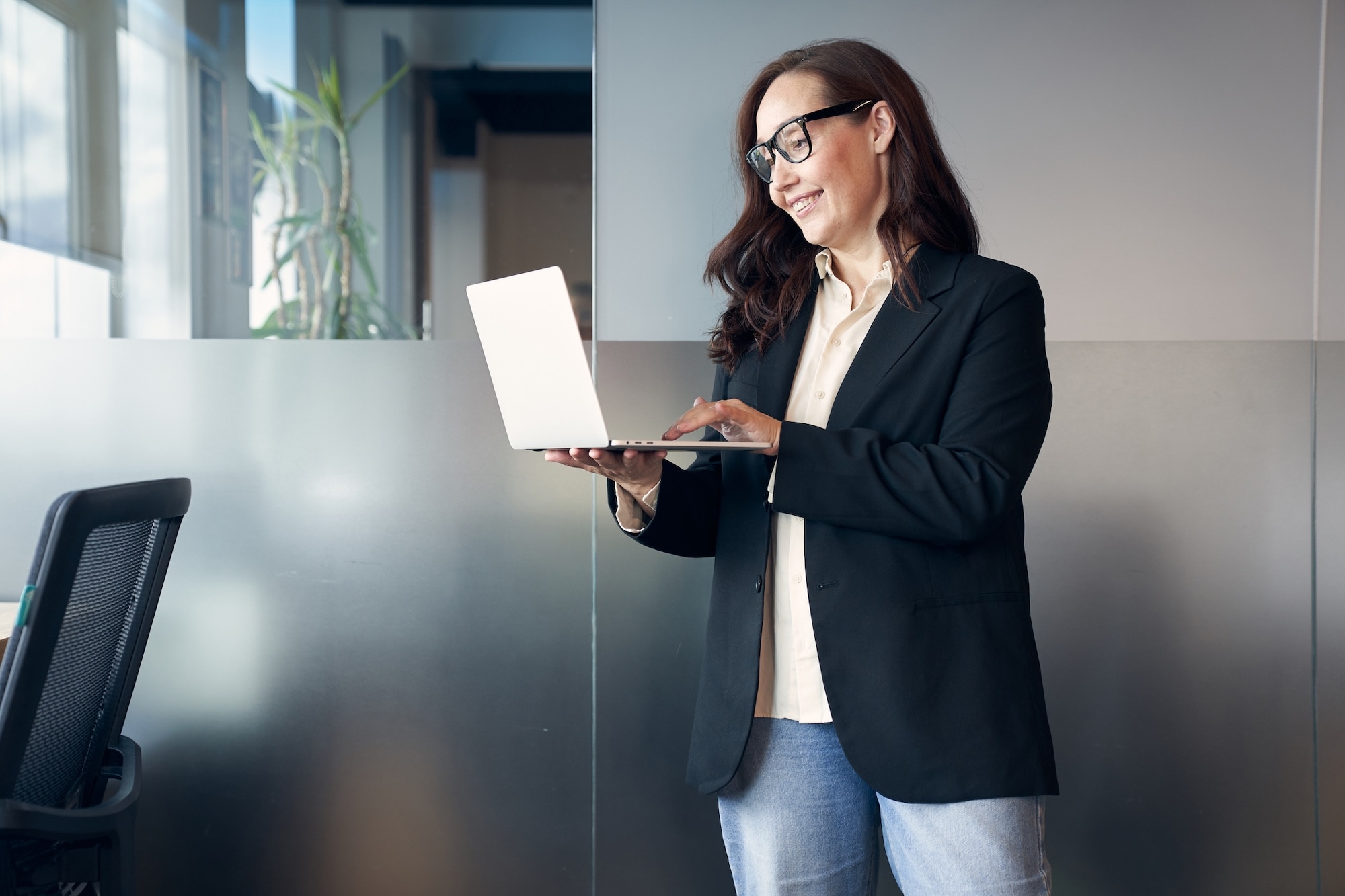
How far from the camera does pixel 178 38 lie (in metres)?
2.13

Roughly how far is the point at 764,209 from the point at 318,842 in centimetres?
174

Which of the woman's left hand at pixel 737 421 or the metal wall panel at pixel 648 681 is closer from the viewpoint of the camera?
the woman's left hand at pixel 737 421

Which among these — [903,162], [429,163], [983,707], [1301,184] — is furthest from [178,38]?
[1301,184]

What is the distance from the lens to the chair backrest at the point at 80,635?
3.60 feet

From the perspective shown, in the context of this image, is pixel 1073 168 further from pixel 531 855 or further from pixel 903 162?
pixel 531 855

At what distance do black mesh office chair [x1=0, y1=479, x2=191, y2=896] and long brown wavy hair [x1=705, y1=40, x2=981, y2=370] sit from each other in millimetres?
922

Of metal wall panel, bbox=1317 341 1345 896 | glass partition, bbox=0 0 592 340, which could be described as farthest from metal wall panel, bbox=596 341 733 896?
metal wall panel, bbox=1317 341 1345 896

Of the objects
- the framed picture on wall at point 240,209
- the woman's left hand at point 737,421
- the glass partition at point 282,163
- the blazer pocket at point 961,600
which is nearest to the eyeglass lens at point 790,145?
the woman's left hand at point 737,421

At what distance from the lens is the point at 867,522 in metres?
1.14

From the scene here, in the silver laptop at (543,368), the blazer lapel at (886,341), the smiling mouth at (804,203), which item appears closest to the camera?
the silver laptop at (543,368)

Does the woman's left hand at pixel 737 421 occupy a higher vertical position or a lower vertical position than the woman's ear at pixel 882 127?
lower

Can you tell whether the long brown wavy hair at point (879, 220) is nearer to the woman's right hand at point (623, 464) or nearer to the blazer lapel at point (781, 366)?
the blazer lapel at point (781, 366)

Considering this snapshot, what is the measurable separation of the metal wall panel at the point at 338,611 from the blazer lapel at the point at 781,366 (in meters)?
0.80

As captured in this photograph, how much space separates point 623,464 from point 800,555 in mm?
286
